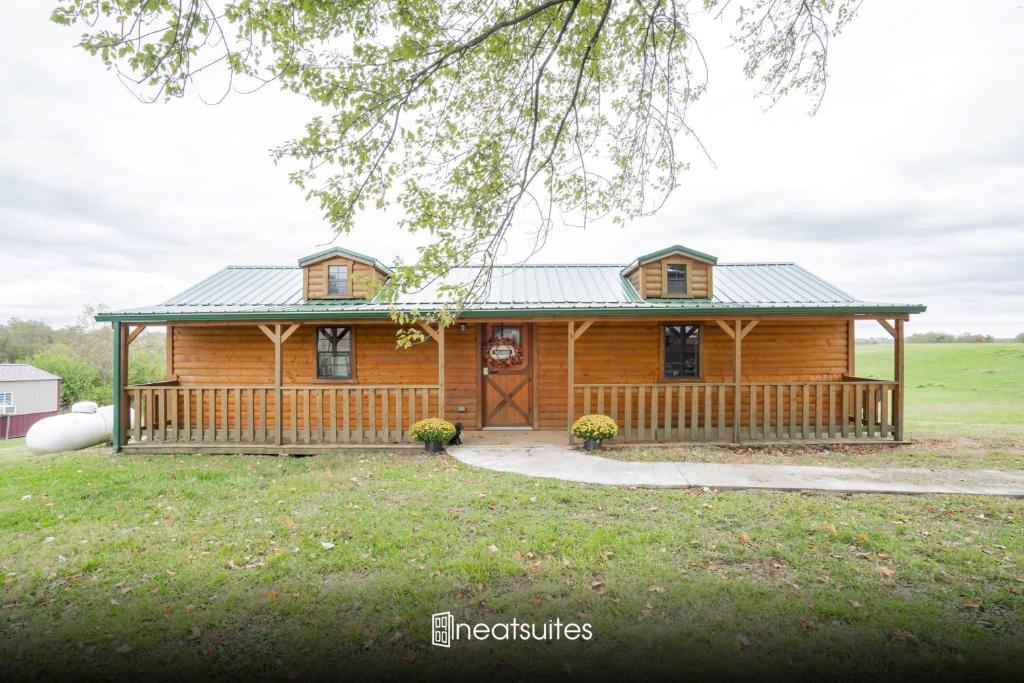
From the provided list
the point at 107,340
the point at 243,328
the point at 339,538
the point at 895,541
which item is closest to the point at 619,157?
the point at 895,541

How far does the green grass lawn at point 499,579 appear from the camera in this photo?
2621 millimetres

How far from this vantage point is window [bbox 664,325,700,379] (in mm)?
9891

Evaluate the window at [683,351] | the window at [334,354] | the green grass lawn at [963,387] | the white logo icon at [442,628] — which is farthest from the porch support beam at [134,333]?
the green grass lawn at [963,387]

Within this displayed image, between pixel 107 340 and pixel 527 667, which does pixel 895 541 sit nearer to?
pixel 527 667

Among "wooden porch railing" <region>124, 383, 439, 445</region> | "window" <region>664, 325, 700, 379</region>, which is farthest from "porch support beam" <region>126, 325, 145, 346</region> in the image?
"window" <region>664, 325, 700, 379</region>

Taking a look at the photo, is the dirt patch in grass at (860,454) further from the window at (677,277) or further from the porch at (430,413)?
the window at (677,277)

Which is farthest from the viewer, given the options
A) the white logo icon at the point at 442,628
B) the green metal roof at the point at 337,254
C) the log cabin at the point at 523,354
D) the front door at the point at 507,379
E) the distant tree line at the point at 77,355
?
the distant tree line at the point at 77,355

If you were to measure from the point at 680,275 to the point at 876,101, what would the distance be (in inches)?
166

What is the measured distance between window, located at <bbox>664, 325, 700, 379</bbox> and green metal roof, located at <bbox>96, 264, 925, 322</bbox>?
0.73 metres

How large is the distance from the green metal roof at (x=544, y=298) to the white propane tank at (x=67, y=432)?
2.39m

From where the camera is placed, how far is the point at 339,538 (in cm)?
421

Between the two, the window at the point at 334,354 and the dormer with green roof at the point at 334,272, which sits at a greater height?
the dormer with green roof at the point at 334,272

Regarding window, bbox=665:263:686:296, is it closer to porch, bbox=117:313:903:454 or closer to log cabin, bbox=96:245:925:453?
log cabin, bbox=96:245:925:453

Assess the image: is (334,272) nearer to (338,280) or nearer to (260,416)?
(338,280)
